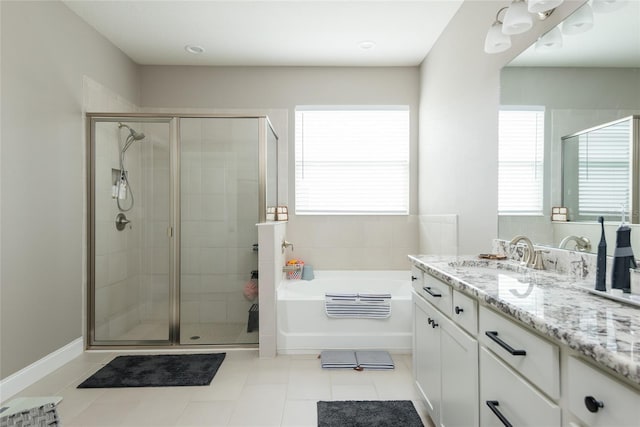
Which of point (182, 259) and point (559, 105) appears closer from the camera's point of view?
point (559, 105)

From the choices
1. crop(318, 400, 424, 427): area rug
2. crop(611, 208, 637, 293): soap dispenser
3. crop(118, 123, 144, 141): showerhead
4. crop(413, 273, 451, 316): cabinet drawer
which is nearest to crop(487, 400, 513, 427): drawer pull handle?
crop(413, 273, 451, 316): cabinet drawer

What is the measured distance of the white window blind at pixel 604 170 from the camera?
49.5 inches

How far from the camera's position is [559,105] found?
5.22ft

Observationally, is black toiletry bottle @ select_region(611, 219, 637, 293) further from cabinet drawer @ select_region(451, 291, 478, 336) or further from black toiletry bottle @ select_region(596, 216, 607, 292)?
cabinet drawer @ select_region(451, 291, 478, 336)

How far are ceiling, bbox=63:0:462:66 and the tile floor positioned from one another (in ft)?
8.98

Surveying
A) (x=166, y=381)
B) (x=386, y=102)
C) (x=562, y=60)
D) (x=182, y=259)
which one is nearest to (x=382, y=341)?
(x=166, y=381)

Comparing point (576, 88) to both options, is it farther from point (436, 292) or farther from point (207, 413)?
point (207, 413)

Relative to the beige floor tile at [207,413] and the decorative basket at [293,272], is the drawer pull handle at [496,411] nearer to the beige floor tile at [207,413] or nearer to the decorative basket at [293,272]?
the beige floor tile at [207,413]

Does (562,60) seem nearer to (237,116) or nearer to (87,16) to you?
(237,116)

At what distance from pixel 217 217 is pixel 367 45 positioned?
2.12 meters

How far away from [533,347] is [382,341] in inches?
80.9

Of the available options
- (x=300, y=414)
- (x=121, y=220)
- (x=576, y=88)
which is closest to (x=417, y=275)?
(x=300, y=414)

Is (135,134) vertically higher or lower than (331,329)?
higher

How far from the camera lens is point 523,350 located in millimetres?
962
